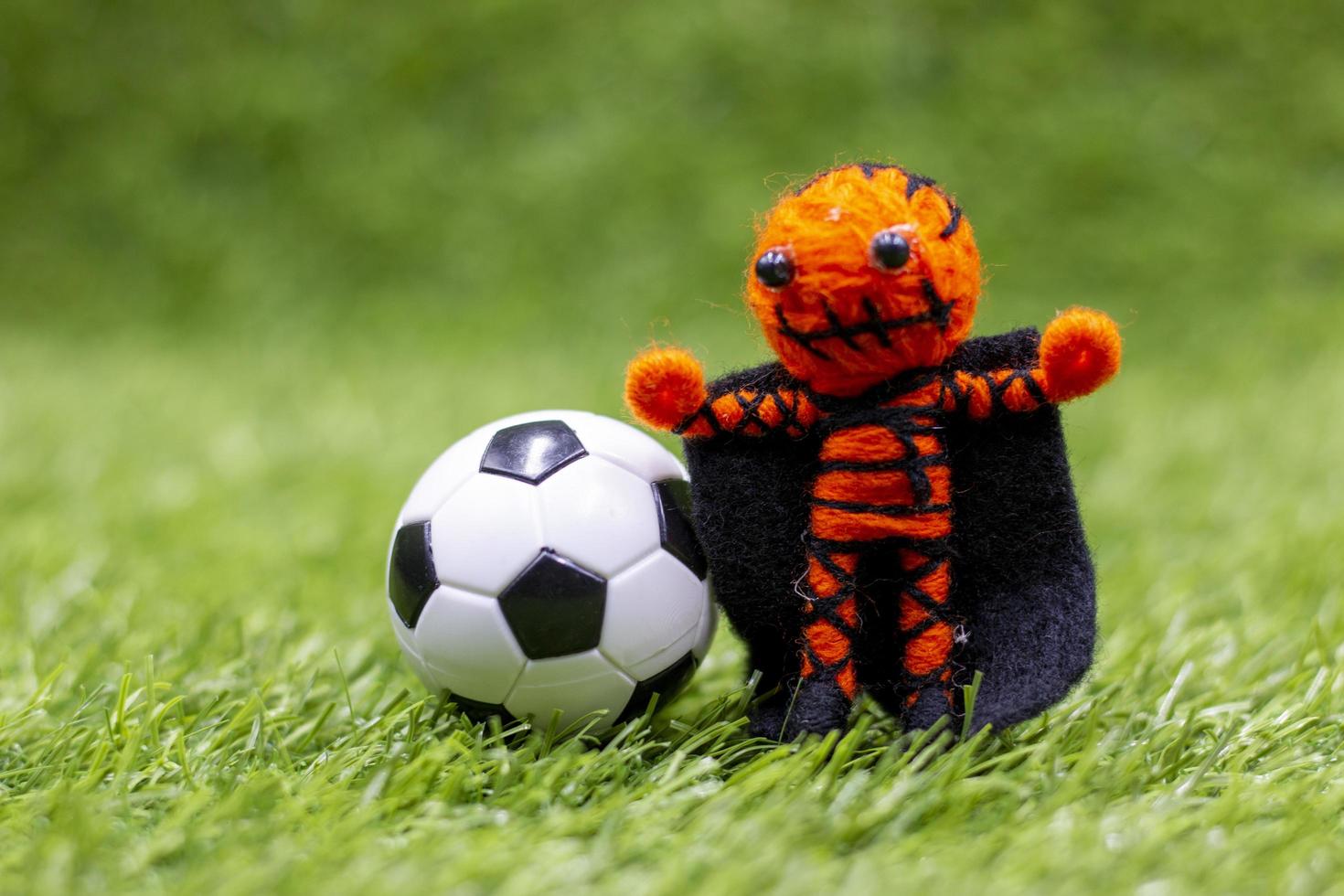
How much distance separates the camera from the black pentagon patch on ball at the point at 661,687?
68.4 inches

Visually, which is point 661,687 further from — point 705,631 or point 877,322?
point 877,322

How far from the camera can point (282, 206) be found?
562cm

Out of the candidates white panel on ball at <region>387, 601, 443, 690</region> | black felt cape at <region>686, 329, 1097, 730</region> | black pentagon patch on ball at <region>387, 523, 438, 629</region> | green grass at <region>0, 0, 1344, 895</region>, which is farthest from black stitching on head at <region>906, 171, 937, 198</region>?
white panel on ball at <region>387, 601, 443, 690</region>

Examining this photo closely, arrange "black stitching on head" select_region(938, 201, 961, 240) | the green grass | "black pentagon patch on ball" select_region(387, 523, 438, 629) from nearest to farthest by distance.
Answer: the green grass, "black stitching on head" select_region(938, 201, 961, 240), "black pentagon patch on ball" select_region(387, 523, 438, 629)

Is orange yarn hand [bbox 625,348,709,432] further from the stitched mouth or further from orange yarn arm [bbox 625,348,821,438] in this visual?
the stitched mouth

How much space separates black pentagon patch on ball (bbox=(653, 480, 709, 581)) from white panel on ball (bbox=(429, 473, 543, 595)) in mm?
184

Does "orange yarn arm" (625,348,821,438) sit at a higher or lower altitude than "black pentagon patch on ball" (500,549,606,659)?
higher

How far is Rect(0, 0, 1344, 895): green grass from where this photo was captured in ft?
4.80

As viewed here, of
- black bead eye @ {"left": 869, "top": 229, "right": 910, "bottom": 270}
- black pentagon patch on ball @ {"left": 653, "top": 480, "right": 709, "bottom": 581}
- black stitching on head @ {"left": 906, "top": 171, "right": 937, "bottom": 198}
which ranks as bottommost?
black pentagon patch on ball @ {"left": 653, "top": 480, "right": 709, "bottom": 581}

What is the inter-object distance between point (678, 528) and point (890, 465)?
0.34 m

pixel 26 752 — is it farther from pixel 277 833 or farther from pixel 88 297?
pixel 88 297

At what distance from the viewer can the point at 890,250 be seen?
59.1 inches

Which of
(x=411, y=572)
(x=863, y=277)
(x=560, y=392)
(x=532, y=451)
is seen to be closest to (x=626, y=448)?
(x=532, y=451)

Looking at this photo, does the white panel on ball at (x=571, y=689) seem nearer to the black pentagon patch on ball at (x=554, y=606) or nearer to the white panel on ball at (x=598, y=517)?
the black pentagon patch on ball at (x=554, y=606)
